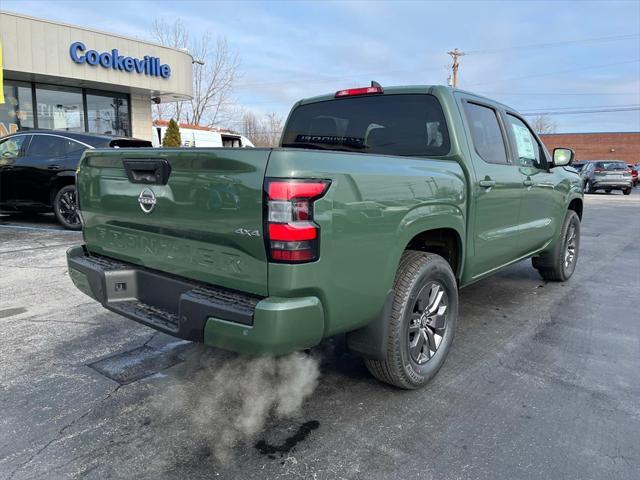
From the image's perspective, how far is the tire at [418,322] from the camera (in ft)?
9.38

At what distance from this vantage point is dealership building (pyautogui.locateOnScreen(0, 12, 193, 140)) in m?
13.2

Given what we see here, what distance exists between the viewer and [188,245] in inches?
102

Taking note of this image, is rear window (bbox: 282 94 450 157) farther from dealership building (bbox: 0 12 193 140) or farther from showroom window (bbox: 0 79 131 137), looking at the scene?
dealership building (bbox: 0 12 193 140)

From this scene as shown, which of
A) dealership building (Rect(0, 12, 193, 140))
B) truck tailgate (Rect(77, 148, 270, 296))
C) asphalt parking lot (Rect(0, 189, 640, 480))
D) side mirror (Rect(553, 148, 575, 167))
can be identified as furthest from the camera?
dealership building (Rect(0, 12, 193, 140))

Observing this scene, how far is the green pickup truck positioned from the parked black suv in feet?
18.8

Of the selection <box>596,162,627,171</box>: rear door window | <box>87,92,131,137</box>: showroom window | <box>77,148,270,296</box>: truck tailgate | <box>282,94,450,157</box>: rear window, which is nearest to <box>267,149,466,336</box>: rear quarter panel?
<box>77,148,270,296</box>: truck tailgate

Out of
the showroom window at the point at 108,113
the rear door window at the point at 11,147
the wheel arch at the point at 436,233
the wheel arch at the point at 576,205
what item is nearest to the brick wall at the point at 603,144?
the showroom window at the point at 108,113

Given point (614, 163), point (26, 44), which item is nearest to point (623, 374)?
point (26, 44)

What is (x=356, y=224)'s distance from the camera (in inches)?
95.6

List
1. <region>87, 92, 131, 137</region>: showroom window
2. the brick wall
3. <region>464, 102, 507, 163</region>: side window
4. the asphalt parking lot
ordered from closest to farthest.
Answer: the asphalt parking lot
<region>464, 102, 507, 163</region>: side window
<region>87, 92, 131, 137</region>: showroom window
the brick wall

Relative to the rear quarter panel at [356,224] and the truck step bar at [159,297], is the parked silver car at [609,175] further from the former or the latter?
the truck step bar at [159,297]

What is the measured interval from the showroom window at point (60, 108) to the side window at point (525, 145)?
1365cm

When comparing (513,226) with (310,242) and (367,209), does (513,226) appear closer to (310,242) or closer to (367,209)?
(367,209)

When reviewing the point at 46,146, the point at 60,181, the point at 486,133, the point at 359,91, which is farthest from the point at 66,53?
the point at 486,133
